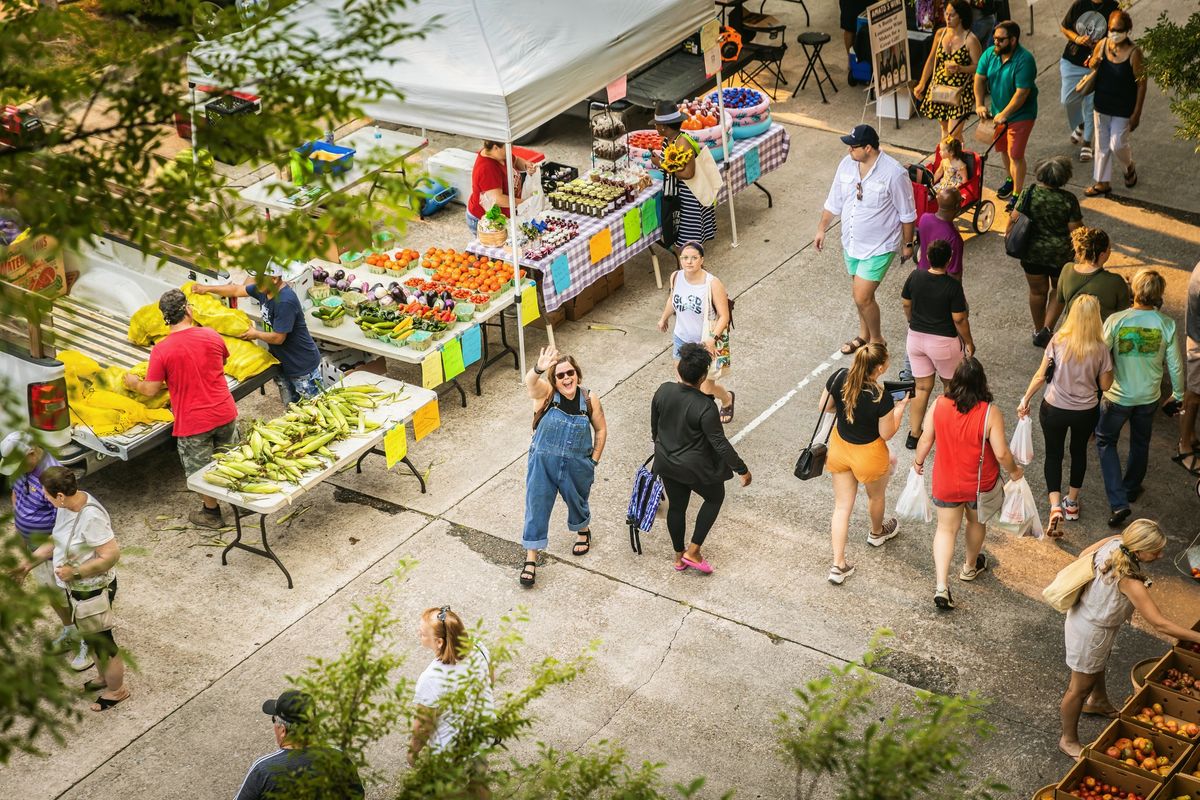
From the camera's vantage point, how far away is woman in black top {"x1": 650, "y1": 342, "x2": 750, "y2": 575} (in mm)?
7637

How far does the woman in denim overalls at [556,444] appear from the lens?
7.93m

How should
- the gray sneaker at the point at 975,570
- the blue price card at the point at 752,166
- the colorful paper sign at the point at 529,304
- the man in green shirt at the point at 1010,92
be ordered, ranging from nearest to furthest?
the gray sneaker at the point at 975,570
the colorful paper sign at the point at 529,304
the man in green shirt at the point at 1010,92
the blue price card at the point at 752,166

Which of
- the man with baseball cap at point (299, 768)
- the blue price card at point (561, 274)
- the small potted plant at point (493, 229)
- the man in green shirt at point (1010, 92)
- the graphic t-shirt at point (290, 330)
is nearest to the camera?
the man with baseball cap at point (299, 768)

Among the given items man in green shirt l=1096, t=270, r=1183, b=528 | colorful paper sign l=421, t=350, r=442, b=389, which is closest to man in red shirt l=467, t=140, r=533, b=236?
colorful paper sign l=421, t=350, r=442, b=389

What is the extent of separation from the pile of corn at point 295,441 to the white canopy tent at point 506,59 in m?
1.73

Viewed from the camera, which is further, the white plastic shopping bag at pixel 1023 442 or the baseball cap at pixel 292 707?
the white plastic shopping bag at pixel 1023 442

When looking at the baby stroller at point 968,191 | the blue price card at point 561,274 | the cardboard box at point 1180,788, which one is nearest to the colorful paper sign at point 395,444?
the blue price card at point 561,274

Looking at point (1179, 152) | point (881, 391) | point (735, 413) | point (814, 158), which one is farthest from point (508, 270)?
point (1179, 152)

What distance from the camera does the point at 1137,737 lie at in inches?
246

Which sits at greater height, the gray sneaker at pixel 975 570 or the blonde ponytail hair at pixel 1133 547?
the blonde ponytail hair at pixel 1133 547

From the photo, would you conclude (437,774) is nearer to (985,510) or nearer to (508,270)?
(985,510)

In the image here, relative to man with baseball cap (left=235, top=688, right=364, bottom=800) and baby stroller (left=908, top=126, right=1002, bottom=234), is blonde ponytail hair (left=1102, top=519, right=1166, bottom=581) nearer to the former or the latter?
man with baseball cap (left=235, top=688, right=364, bottom=800)

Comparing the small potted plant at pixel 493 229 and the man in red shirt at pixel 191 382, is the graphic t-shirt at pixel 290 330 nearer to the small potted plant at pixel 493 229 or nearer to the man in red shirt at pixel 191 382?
the man in red shirt at pixel 191 382

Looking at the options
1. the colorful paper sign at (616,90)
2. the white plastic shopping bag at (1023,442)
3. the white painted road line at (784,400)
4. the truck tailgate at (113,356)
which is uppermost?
the colorful paper sign at (616,90)
